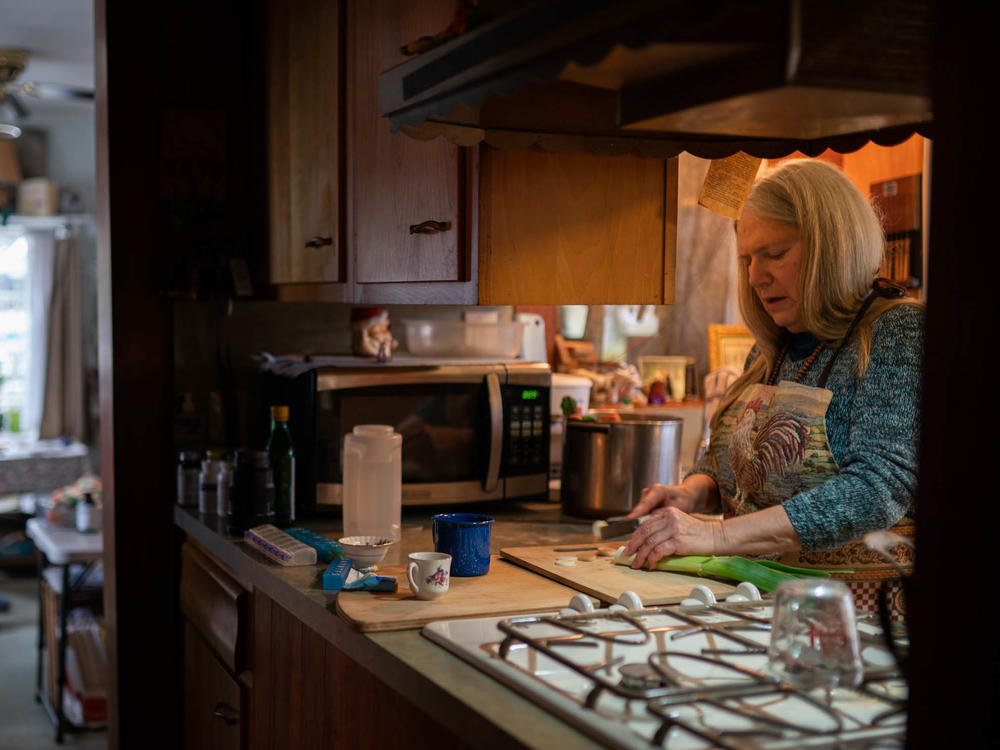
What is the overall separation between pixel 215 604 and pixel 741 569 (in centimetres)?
120

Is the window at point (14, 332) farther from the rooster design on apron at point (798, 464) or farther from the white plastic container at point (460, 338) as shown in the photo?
the rooster design on apron at point (798, 464)

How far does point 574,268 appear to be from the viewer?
188 cm

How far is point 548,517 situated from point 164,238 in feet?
4.14

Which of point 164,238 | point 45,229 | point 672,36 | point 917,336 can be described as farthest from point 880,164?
point 45,229

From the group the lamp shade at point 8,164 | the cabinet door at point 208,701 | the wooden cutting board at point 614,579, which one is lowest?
the cabinet door at point 208,701

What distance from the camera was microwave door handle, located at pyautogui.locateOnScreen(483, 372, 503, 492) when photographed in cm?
244

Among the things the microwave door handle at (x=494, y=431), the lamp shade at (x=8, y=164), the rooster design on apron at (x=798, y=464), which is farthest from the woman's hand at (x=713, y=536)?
the lamp shade at (x=8, y=164)

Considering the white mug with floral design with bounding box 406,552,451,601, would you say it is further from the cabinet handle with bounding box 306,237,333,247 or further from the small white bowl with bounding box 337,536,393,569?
the cabinet handle with bounding box 306,237,333,247

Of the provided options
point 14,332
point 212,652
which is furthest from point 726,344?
point 14,332

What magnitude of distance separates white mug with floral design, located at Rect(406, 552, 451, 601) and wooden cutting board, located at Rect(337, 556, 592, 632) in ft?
0.05

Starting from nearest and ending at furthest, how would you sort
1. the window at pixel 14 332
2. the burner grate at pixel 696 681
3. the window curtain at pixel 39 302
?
1. the burner grate at pixel 696 681
2. the window curtain at pixel 39 302
3. the window at pixel 14 332

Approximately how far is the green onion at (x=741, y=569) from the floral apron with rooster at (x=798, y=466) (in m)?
0.05

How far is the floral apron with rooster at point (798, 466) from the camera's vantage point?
1784mm

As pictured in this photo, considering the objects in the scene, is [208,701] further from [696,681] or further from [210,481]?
[696,681]
